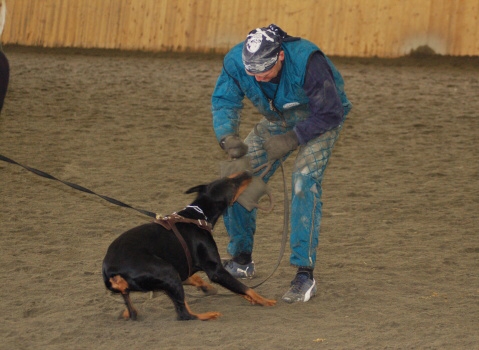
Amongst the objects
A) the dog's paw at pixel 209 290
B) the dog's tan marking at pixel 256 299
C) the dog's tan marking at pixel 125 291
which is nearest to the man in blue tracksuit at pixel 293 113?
the dog's tan marking at pixel 256 299

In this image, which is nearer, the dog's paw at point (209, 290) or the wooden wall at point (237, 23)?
the dog's paw at point (209, 290)

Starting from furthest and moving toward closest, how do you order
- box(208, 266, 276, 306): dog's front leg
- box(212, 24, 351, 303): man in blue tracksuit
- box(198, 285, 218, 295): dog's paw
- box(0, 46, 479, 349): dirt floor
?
box(198, 285, 218, 295): dog's paw
box(212, 24, 351, 303): man in blue tracksuit
box(208, 266, 276, 306): dog's front leg
box(0, 46, 479, 349): dirt floor

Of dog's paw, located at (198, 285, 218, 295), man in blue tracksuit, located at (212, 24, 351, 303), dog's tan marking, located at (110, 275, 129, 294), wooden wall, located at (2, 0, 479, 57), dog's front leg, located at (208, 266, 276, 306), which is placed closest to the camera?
dog's tan marking, located at (110, 275, 129, 294)

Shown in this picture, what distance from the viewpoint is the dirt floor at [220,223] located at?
4387 millimetres

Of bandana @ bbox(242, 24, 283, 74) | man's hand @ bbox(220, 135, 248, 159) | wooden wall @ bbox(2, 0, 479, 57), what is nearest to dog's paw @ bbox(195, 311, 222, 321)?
man's hand @ bbox(220, 135, 248, 159)

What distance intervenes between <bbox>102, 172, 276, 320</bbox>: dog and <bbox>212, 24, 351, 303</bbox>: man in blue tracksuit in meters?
0.29

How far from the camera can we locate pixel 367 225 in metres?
6.52

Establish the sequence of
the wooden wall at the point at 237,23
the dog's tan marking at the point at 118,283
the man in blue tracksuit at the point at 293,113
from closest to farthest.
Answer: the dog's tan marking at the point at 118,283, the man in blue tracksuit at the point at 293,113, the wooden wall at the point at 237,23

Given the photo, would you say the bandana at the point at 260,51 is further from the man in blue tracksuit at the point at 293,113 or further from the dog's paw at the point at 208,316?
the dog's paw at the point at 208,316

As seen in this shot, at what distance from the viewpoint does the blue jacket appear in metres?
4.71

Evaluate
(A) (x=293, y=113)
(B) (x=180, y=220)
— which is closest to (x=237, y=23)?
(A) (x=293, y=113)

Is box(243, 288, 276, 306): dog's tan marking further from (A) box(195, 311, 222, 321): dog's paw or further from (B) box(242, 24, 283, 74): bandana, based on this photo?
(B) box(242, 24, 283, 74): bandana

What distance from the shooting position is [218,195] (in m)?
4.73

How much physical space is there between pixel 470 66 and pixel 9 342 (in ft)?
40.4
